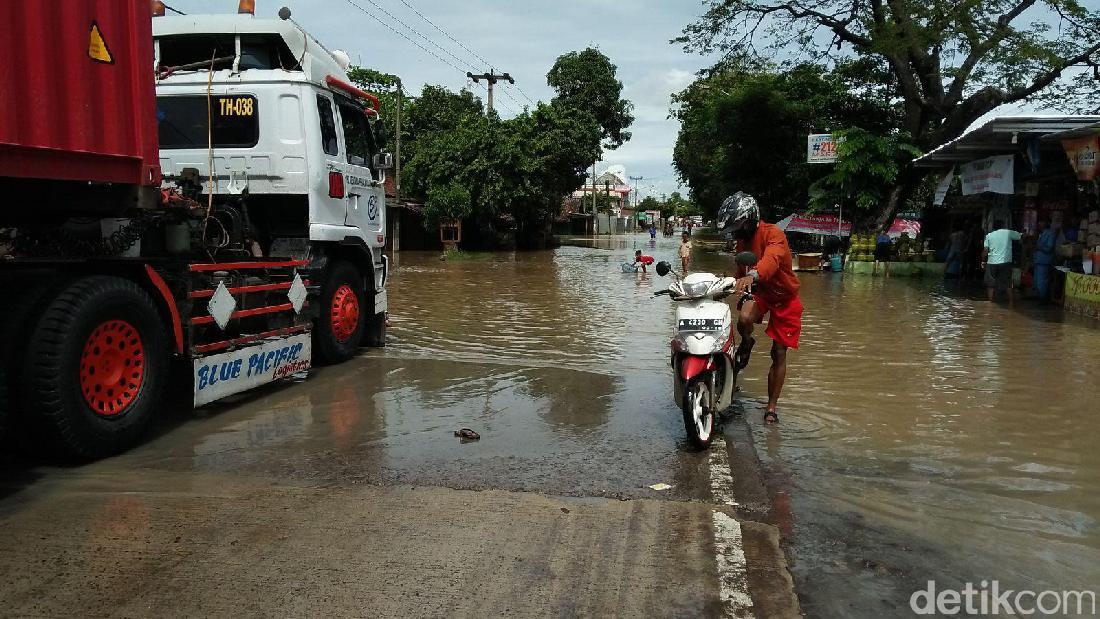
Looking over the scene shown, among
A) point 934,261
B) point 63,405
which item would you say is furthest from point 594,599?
point 934,261

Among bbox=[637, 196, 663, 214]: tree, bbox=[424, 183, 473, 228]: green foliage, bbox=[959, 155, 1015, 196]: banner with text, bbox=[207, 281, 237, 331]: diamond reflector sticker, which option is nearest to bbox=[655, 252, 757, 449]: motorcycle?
bbox=[207, 281, 237, 331]: diamond reflector sticker

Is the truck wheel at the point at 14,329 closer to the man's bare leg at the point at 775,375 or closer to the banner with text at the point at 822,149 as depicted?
the man's bare leg at the point at 775,375

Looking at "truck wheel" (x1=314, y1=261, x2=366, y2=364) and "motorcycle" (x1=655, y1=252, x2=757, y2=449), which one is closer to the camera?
"motorcycle" (x1=655, y1=252, x2=757, y2=449)

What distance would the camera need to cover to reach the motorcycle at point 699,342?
5332 mm

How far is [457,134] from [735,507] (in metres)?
32.8

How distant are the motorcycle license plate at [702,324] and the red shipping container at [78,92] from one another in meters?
3.67

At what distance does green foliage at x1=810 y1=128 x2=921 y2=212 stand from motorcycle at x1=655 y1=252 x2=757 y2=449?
20359 millimetres

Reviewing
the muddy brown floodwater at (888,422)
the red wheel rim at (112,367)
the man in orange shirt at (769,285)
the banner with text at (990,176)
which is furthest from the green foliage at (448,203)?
the red wheel rim at (112,367)

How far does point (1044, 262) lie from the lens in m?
15.3

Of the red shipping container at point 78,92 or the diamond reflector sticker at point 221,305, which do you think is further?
the diamond reflector sticker at point 221,305

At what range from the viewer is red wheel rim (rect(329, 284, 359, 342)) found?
27.6 feet

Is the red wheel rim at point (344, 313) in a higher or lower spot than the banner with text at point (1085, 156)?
lower

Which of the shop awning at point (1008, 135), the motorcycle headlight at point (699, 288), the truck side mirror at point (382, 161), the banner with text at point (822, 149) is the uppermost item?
the banner with text at point (822, 149)

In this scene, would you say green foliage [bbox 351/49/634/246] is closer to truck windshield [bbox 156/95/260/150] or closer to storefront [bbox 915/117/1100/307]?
storefront [bbox 915/117/1100/307]
